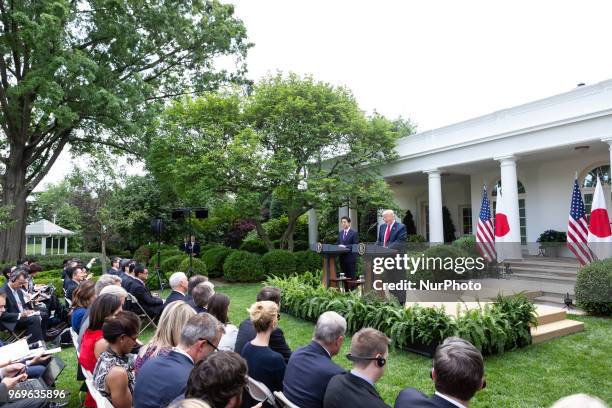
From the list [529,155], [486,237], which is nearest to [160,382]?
[486,237]

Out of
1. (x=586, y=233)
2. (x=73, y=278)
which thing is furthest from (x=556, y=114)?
(x=73, y=278)

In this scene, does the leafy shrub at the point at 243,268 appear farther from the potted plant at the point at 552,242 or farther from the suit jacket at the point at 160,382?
the suit jacket at the point at 160,382

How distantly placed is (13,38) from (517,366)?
703 inches

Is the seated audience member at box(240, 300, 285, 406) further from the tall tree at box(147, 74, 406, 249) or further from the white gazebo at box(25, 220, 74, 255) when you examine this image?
the white gazebo at box(25, 220, 74, 255)

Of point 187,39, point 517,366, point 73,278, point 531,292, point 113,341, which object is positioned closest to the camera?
point 113,341

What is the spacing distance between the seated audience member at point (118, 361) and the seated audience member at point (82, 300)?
82.9 inches

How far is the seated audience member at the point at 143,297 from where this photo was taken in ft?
22.6

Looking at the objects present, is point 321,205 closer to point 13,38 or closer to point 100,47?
point 100,47

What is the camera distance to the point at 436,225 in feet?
50.2

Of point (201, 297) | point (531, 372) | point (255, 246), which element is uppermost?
point (255, 246)

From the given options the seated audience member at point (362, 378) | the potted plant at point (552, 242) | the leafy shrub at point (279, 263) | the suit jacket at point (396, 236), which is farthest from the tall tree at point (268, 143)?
the seated audience member at point (362, 378)

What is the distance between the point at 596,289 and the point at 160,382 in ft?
27.1

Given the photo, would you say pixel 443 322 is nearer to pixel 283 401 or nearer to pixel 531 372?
pixel 531 372

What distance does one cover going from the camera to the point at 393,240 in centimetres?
720
